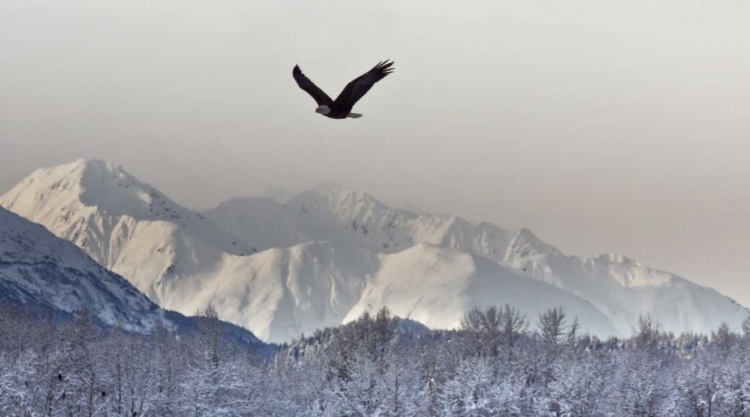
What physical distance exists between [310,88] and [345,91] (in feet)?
5.65

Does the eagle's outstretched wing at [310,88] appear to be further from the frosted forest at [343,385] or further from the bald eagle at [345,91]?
the frosted forest at [343,385]

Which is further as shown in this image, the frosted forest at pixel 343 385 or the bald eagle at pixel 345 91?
the frosted forest at pixel 343 385

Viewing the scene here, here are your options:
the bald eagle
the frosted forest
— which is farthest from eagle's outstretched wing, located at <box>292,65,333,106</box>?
the frosted forest

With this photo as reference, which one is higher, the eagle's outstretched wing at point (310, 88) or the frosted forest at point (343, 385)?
the frosted forest at point (343, 385)

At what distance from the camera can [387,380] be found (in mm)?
131375

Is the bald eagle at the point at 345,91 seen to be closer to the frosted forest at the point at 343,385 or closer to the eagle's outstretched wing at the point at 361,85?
the eagle's outstretched wing at the point at 361,85

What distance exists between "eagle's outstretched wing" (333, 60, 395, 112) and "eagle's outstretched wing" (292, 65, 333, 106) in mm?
508

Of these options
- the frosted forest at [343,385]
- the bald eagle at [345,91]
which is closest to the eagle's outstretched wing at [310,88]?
the bald eagle at [345,91]

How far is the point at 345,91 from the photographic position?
3919 centimetres

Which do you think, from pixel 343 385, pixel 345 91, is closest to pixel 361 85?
pixel 345 91

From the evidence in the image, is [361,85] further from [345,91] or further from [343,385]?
[343,385]

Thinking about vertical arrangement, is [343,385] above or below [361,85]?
above

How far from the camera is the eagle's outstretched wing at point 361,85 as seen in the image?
39062mm

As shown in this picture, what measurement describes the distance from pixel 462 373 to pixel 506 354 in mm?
32424
